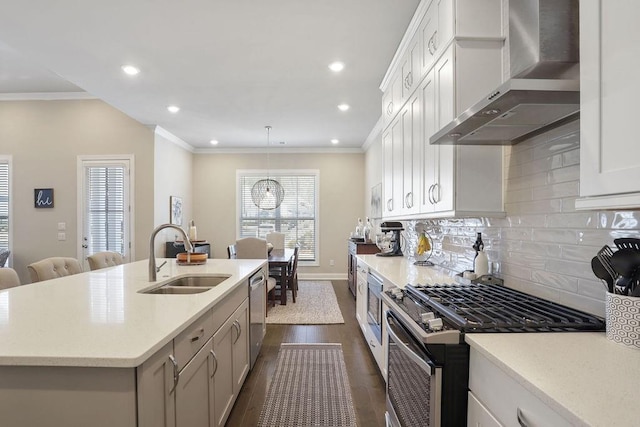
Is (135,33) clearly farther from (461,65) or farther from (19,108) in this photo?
(19,108)

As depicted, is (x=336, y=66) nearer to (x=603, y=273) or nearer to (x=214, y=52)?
(x=214, y=52)

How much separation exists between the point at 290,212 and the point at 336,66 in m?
4.36

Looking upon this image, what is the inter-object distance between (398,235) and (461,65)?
8.21 feet

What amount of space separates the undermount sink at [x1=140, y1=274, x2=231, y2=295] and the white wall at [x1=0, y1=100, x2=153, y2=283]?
143 inches

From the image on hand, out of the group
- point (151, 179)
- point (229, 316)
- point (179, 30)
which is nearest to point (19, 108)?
point (151, 179)

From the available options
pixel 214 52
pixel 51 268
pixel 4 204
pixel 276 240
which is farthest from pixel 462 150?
pixel 4 204

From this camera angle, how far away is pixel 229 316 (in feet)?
6.82

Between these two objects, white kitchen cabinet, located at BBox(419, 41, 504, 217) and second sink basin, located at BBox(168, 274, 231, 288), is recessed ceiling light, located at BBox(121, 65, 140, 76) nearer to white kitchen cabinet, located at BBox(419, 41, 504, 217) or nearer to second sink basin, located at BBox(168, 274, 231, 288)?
second sink basin, located at BBox(168, 274, 231, 288)

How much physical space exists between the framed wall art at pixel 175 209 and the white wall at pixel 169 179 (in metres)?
0.08

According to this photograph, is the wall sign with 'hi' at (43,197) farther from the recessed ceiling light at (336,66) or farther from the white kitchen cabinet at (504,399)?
the white kitchen cabinet at (504,399)

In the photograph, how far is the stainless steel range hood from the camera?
121 centimetres

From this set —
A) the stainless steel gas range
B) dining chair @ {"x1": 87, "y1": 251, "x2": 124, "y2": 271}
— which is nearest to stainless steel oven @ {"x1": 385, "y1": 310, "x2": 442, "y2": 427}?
the stainless steel gas range

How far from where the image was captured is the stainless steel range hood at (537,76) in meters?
1.21

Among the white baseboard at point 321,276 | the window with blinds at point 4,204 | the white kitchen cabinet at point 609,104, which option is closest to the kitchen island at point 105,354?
the white kitchen cabinet at point 609,104
